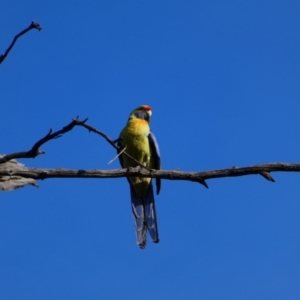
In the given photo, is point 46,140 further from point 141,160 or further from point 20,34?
point 141,160

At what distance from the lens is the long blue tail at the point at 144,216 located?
596cm

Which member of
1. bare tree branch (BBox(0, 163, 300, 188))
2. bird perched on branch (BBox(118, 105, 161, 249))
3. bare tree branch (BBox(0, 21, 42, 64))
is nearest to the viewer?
bare tree branch (BBox(0, 21, 42, 64))

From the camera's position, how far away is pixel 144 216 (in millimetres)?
6352

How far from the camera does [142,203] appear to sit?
660 centimetres

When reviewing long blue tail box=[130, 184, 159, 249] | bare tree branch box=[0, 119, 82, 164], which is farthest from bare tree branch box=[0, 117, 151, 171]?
long blue tail box=[130, 184, 159, 249]

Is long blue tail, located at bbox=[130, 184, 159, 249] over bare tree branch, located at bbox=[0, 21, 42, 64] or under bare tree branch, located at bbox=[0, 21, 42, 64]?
under

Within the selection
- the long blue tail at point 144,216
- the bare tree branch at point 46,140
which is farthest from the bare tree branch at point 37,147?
the long blue tail at point 144,216

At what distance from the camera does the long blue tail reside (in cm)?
596

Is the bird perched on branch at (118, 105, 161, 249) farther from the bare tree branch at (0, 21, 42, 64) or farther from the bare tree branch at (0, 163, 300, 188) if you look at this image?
the bare tree branch at (0, 21, 42, 64)

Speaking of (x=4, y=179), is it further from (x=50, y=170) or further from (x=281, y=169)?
(x=281, y=169)

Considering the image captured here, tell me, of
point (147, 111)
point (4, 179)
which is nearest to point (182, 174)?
point (4, 179)

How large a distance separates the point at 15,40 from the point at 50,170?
37.9 inches

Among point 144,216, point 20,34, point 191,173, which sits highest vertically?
point 20,34

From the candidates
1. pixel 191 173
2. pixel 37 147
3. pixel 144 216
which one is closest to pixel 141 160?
pixel 144 216
